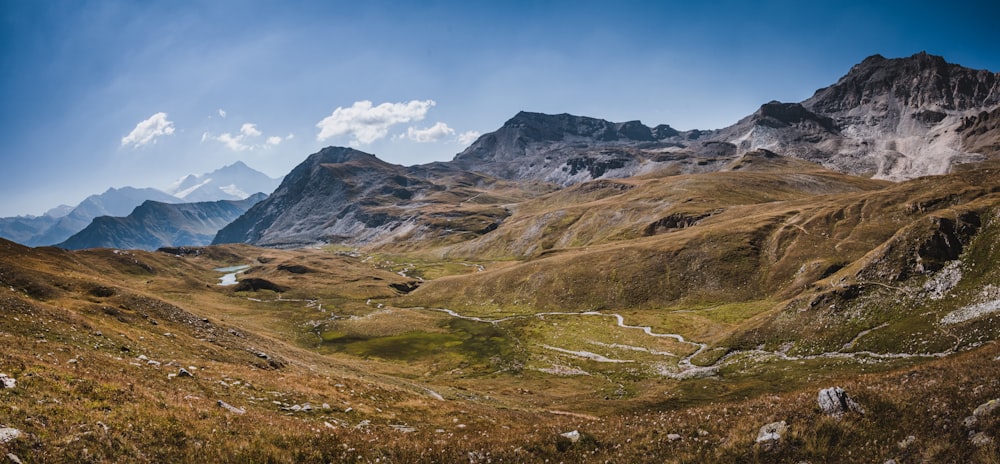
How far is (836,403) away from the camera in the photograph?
17188mm

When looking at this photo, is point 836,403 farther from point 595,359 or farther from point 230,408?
point 595,359

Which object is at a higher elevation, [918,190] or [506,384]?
[918,190]

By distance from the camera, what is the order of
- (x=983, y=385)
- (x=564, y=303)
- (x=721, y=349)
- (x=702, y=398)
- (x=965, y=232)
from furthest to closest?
(x=564, y=303) < (x=721, y=349) < (x=965, y=232) < (x=702, y=398) < (x=983, y=385)

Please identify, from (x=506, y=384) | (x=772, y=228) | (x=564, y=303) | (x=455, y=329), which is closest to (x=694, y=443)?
(x=506, y=384)

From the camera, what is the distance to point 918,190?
112 m

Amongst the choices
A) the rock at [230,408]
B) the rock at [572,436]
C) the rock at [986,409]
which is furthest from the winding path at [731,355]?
the rock at [230,408]

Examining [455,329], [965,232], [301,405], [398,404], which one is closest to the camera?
[301,405]

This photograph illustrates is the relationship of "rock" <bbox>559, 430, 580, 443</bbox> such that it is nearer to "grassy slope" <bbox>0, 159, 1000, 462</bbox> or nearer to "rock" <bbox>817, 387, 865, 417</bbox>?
"grassy slope" <bbox>0, 159, 1000, 462</bbox>

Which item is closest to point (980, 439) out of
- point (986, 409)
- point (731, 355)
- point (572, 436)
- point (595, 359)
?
point (986, 409)

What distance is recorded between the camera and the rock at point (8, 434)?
44.2ft

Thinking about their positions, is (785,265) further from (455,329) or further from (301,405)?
(301,405)

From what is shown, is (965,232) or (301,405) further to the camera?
(965,232)

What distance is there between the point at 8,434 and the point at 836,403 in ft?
92.2

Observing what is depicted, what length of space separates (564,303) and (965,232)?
82.2 metres
